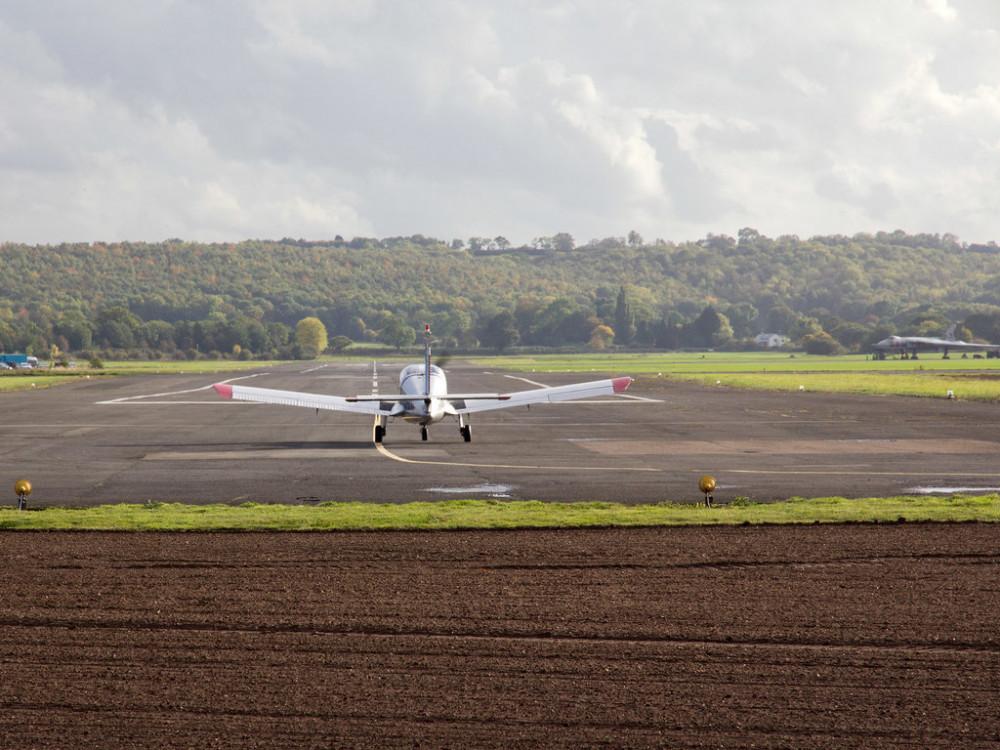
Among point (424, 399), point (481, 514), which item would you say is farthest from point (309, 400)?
point (481, 514)

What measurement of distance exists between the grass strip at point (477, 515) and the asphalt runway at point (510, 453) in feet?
5.07

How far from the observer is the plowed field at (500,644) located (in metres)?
7.62

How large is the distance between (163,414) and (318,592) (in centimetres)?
3808

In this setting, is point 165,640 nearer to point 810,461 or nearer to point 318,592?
point 318,592

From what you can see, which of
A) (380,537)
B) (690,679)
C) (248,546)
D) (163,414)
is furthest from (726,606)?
(163,414)

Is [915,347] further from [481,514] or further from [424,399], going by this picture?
[481,514]

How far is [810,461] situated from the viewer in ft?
88.2

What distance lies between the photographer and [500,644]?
31.5 ft

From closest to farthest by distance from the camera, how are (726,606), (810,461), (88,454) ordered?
(726,606), (810,461), (88,454)

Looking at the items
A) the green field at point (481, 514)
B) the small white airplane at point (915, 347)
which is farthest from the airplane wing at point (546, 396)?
the small white airplane at point (915, 347)

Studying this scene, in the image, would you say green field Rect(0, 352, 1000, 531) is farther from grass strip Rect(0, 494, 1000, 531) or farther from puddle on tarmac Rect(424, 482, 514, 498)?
puddle on tarmac Rect(424, 482, 514, 498)

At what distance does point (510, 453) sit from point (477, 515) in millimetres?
12694

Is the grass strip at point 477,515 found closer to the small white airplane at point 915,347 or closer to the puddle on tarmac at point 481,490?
the puddle on tarmac at point 481,490

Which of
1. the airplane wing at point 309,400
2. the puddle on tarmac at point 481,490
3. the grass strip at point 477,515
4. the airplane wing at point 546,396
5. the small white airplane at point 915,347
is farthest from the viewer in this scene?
the small white airplane at point 915,347
